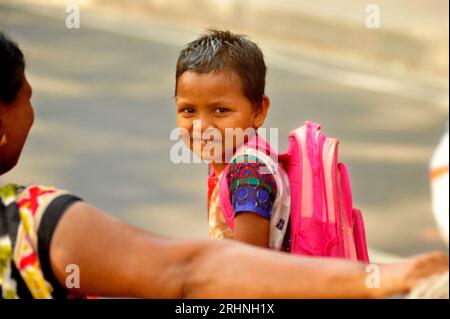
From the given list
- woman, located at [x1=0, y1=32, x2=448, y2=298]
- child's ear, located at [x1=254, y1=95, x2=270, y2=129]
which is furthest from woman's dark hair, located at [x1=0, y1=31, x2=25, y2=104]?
child's ear, located at [x1=254, y1=95, x2=270, y2=129]

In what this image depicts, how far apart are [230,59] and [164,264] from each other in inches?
64.1

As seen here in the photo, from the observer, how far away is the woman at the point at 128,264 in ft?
6.46

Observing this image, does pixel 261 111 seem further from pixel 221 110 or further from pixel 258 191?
pixel 258 191

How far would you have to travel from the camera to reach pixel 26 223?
2.10 metres

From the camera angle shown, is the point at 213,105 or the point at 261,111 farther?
the point at 261,111

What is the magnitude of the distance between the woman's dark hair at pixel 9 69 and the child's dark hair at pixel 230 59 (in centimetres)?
131

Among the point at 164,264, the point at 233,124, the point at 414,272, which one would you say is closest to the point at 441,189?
the point at 414,272

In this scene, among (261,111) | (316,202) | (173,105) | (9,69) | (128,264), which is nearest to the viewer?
(128,264)

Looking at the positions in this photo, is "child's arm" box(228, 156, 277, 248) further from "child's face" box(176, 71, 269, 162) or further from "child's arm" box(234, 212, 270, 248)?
"child's face" box(176, 71, 269, 162)

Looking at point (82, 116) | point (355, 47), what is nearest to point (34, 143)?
point (82, 116)

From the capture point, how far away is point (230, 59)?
357 centimetres

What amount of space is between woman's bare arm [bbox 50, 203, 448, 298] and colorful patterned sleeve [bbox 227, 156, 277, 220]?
1.12m
